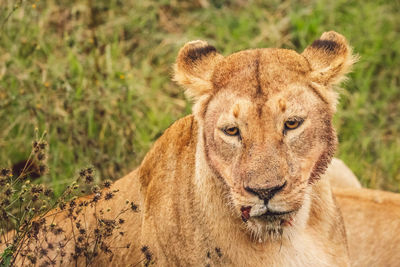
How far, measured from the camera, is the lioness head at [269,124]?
2.84 metres

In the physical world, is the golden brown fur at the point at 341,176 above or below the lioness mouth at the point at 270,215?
below

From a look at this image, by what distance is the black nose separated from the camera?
2771mm

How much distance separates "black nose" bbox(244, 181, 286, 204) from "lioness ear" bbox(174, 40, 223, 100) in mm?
630

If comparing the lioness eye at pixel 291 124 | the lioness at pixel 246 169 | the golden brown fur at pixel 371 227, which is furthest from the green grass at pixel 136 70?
the lioness eye at pixel 291 124

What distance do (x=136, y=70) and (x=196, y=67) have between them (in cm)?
275

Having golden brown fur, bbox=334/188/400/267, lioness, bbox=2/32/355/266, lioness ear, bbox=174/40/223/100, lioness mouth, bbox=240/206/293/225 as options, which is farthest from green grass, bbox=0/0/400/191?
lioness mouth, bbox=240/206/293/225

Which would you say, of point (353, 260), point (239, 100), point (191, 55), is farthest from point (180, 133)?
point (353, 260)

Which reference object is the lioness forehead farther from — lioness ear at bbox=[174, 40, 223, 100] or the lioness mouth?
the lioness mouth

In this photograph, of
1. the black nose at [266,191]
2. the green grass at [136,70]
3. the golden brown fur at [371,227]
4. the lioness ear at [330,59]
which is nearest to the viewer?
the black nose at [266,191]

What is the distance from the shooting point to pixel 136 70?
6.05 metres

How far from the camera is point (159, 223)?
3.50m

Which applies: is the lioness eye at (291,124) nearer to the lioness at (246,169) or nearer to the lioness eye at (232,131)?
the lioness at (246,169)

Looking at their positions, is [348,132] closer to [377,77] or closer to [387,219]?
[377,77]

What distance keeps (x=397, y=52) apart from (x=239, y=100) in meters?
3.93
